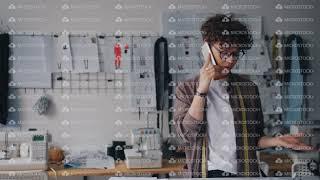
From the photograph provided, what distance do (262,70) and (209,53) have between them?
24 centimetres

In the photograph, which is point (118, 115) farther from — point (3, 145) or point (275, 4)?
point (275, 4)

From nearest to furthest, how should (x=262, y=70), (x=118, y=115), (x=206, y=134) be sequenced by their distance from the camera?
(x=206, y=134), (x=262, y=70), (x=118, y=115)

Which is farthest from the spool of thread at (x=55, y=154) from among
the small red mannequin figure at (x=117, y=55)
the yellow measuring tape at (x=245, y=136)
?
the yellow measuring tape at (x=245, y=136)

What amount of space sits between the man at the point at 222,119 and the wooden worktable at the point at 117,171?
0.11 m

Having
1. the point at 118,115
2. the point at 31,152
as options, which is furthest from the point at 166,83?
the point at 31,152

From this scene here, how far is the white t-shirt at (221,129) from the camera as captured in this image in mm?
1428

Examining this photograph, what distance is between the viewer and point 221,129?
145 cm

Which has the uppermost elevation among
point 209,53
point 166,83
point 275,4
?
point 275,4

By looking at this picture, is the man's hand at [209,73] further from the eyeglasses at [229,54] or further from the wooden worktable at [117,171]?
the wooden worktable at [117,171]

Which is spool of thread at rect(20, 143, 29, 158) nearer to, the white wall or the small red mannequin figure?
the white wall

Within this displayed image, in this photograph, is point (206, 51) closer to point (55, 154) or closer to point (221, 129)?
point (221, 129)

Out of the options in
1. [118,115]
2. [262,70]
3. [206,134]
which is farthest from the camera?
[118,115]

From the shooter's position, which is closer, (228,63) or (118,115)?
(228,63)

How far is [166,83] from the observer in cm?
163
